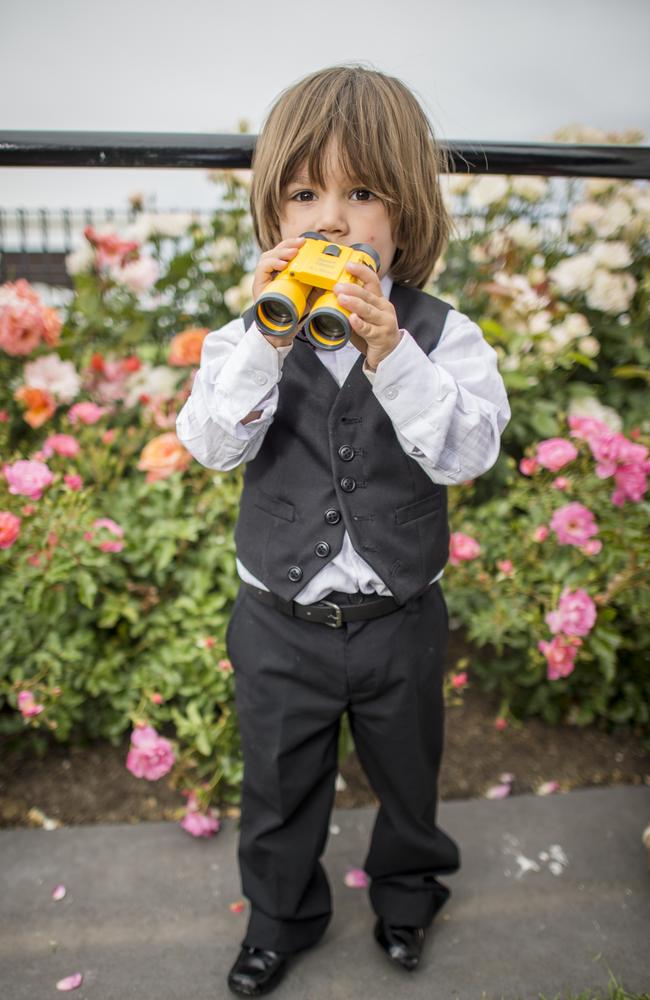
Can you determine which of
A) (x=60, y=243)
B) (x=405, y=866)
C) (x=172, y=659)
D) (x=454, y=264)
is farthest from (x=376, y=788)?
(x=60, y=243)

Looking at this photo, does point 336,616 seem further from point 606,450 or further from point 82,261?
point 82,261

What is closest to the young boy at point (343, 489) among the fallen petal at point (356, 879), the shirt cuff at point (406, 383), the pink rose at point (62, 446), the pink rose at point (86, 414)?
the shirt cuff at point (406, 383)

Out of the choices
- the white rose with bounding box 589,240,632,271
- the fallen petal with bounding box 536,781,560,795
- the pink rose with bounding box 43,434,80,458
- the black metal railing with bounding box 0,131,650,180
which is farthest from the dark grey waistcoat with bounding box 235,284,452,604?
the white rose with bounding box 589,240,632,271

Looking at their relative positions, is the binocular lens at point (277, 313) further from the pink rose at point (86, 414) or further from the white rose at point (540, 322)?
the white rose at point (540, 322)

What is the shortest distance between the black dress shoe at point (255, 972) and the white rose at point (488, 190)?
2345 millimetres

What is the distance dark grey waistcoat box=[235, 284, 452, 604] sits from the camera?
1350mm

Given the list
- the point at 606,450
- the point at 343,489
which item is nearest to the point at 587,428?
the point at 606,450

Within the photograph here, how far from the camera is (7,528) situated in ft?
6.15

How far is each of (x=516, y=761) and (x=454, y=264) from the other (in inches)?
65.6

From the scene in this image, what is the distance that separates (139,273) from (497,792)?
1830 millimetres

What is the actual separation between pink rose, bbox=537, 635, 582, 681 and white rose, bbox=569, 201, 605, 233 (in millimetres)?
1509

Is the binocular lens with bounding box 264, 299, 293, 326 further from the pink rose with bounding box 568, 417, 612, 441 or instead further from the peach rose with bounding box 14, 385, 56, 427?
the peach rose with bounding box 14, 385, 56, 427

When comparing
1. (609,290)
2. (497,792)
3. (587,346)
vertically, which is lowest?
(497,792)

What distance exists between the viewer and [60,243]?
11.9ft
